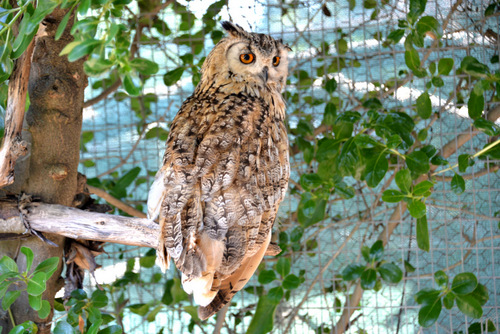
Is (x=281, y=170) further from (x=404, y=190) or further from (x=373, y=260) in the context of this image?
(x=373, y=260)

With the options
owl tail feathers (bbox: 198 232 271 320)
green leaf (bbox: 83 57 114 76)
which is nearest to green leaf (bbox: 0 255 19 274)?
owl tail feathers (bbox: 198 232 271 320)

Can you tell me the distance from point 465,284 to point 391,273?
9.8 inches

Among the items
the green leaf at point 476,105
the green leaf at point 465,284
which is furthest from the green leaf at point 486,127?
the green leaf at point 465,284

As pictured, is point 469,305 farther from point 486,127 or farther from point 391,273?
point 486,127

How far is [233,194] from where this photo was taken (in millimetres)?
1279

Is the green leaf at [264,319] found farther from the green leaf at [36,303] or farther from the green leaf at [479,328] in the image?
the green leaf at [36,303]

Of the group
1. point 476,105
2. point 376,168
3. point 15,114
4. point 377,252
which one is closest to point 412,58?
point 476,105

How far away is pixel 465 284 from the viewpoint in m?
1.71

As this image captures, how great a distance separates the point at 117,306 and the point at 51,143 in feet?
3.72

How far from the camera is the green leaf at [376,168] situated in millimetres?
1562

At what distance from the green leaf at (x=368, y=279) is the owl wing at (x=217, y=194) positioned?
58 centimetres

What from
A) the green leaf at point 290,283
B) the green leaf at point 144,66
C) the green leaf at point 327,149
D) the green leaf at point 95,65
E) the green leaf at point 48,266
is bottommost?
the green leaf at point 290,283

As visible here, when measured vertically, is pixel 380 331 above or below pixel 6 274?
below

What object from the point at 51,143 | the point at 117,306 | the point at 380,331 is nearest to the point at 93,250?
the point at 51,143
